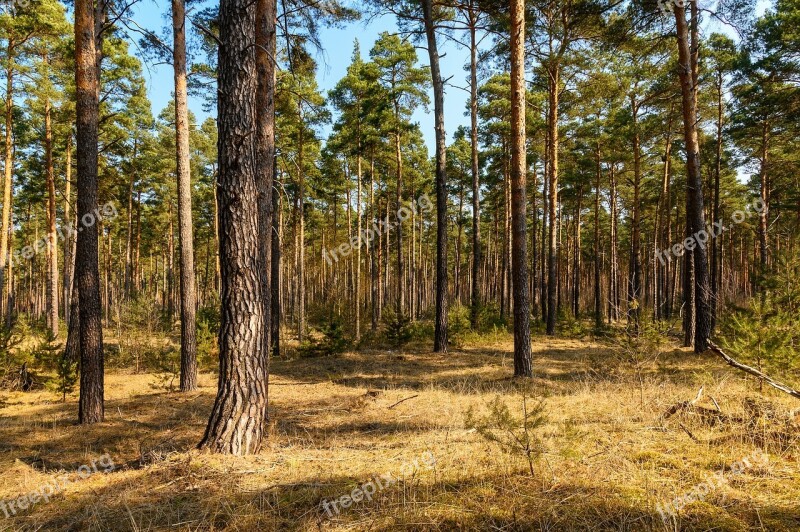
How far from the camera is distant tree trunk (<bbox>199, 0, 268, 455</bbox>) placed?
416 centimetres

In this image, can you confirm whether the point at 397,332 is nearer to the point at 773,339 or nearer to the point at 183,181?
the point at 183,181

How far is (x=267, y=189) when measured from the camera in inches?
263

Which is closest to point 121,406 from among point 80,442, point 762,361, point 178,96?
point 80,442

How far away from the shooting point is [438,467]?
3643 millimetres

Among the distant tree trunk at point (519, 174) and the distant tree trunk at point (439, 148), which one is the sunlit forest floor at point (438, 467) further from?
the distant tree trunk at point (439, 148)

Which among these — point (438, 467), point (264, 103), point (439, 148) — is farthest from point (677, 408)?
point (439, 148)

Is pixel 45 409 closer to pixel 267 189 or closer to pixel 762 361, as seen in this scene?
pixel 267 189

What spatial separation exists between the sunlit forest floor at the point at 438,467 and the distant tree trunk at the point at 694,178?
385cm

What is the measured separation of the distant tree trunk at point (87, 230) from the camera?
6.27m

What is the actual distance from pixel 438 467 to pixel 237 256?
2983mm

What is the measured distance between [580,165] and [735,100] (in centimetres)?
708

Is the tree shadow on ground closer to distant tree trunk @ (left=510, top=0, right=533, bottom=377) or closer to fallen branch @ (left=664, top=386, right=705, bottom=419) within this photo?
fallen branch @ (left=664, top=386, right=705, bottom=419)

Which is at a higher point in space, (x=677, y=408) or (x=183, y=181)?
(x=183, y=181)

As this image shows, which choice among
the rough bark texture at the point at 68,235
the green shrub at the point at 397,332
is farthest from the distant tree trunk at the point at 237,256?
the rough bark texture at the point at 68,235
